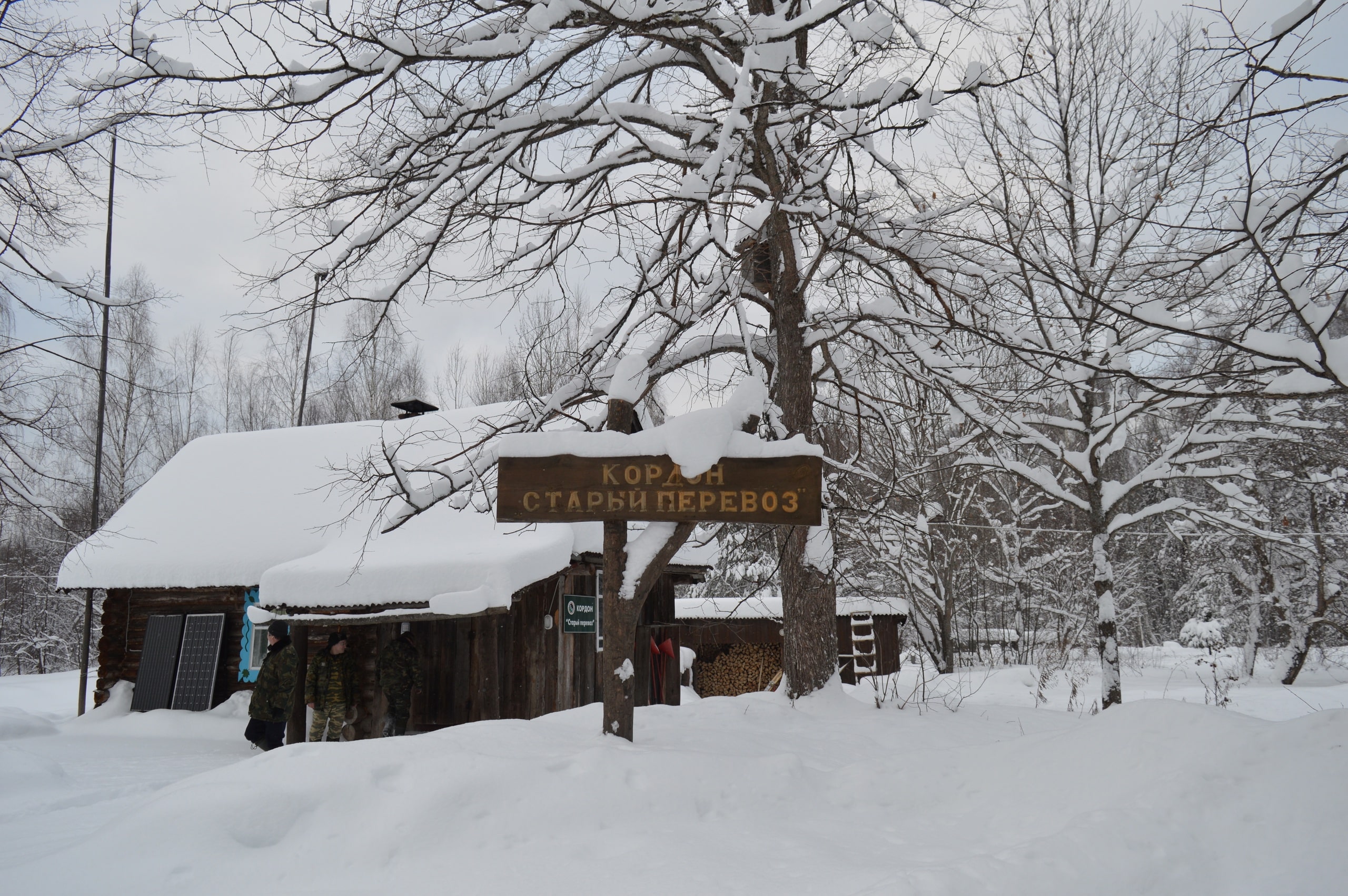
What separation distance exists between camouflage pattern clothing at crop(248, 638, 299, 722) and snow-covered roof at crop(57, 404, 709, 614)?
1053mm

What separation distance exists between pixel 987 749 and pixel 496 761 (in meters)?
3.14

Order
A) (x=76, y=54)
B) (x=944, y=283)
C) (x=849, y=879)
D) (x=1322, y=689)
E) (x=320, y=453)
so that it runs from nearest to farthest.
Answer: (x=849, y=879), (x=76, y=54), (x=944, y=283), (x=1322, y=689), (x=320, y=453)

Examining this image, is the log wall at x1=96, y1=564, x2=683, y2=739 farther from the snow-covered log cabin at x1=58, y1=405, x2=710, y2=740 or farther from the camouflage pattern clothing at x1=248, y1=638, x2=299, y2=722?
the camouflage pattern clothing at x1=248, y1=638, x2=299, y2=722

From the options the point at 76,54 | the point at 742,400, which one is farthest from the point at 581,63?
the point at 76,54

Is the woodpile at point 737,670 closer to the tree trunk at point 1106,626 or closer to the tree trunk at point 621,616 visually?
the tree trunk at point 1106,626

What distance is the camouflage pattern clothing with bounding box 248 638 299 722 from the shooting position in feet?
33.3

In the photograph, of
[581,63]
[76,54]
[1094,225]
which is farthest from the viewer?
[1094,225]

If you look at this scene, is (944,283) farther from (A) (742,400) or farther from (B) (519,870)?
(B) (519,870)

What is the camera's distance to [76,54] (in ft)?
19.8

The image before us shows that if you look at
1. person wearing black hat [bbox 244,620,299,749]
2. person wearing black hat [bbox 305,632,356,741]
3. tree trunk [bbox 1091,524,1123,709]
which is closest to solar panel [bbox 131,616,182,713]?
person wearing black hat [bbox 244,620,299,749]

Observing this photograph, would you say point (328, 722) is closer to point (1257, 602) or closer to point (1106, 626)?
point (1106, 626)

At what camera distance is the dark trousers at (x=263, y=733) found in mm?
10422

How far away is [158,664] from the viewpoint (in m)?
14.2

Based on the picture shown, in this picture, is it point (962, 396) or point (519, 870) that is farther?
point (962, 396)
